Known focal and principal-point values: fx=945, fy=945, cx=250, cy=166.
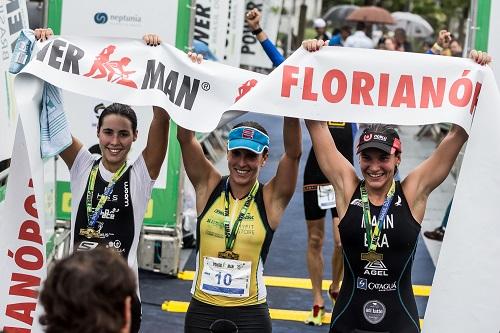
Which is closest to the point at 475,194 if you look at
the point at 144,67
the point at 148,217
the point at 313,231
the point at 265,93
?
the point at 265,93

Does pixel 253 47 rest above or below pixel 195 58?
above

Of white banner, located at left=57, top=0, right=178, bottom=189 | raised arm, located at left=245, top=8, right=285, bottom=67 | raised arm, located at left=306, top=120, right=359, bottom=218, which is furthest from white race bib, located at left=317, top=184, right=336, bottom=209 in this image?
raised arm, located at left=306, top=120, right=359, bottom=218

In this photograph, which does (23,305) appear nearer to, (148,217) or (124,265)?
(124,265)

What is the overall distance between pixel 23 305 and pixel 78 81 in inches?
47.1

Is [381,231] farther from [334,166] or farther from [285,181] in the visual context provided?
[285,181]

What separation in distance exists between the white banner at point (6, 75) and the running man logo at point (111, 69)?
111 cm

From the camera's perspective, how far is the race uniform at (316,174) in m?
7.79

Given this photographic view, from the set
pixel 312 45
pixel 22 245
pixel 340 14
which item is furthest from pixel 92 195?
pixel 340 14

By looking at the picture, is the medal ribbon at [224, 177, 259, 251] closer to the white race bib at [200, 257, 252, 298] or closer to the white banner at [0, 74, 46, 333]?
the white race bib at [200, 257, 252, 298]

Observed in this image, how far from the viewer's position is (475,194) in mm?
4586

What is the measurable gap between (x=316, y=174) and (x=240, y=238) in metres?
3.11

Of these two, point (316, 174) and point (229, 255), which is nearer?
point (229, 255)

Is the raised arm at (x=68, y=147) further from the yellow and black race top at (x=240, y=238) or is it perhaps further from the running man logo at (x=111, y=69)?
the yellow and black race top at (x=240, y=238)

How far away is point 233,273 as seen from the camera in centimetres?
475
